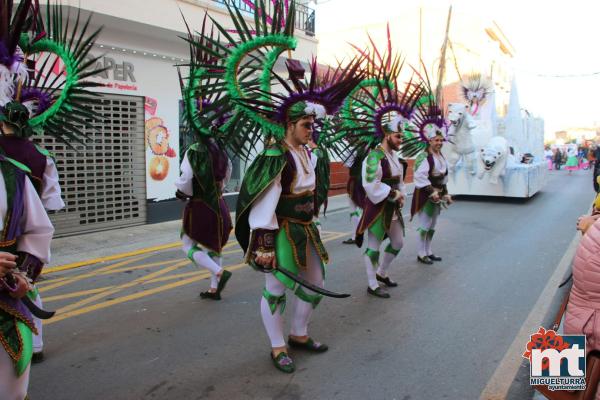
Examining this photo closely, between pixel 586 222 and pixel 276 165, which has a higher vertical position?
pixel 276 165

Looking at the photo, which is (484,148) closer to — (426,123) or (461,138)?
(461,138)

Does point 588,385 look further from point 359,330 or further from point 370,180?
point 370,180

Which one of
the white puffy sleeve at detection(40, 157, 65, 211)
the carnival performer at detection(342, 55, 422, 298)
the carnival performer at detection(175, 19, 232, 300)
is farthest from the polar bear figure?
the white puffy sleeve at detection(40, 157, 65, 211)

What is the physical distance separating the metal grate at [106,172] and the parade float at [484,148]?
25.5 feet

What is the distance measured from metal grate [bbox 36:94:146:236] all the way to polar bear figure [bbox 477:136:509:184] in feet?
29.6

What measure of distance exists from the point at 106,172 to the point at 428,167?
6.23 metres

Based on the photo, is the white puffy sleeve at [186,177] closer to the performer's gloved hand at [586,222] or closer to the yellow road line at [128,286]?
the yellow road line at [128,286]

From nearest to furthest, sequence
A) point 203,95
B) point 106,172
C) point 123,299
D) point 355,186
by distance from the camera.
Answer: point 203,95, point 123,299, point 355,186, point 106,172

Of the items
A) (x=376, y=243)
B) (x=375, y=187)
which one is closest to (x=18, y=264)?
(x=375, y=187)

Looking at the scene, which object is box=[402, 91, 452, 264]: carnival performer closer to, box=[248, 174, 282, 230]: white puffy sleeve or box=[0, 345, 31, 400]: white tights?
box=[248, 174, 282, 230]: white puffy sleeve

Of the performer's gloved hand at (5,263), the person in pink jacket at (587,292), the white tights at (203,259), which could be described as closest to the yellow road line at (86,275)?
the white tights at (203,259)

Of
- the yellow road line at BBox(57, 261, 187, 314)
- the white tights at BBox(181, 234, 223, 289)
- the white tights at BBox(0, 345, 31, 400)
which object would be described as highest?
the white tights at BBox(0, 345, 31, 400)

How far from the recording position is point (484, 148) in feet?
44.6
